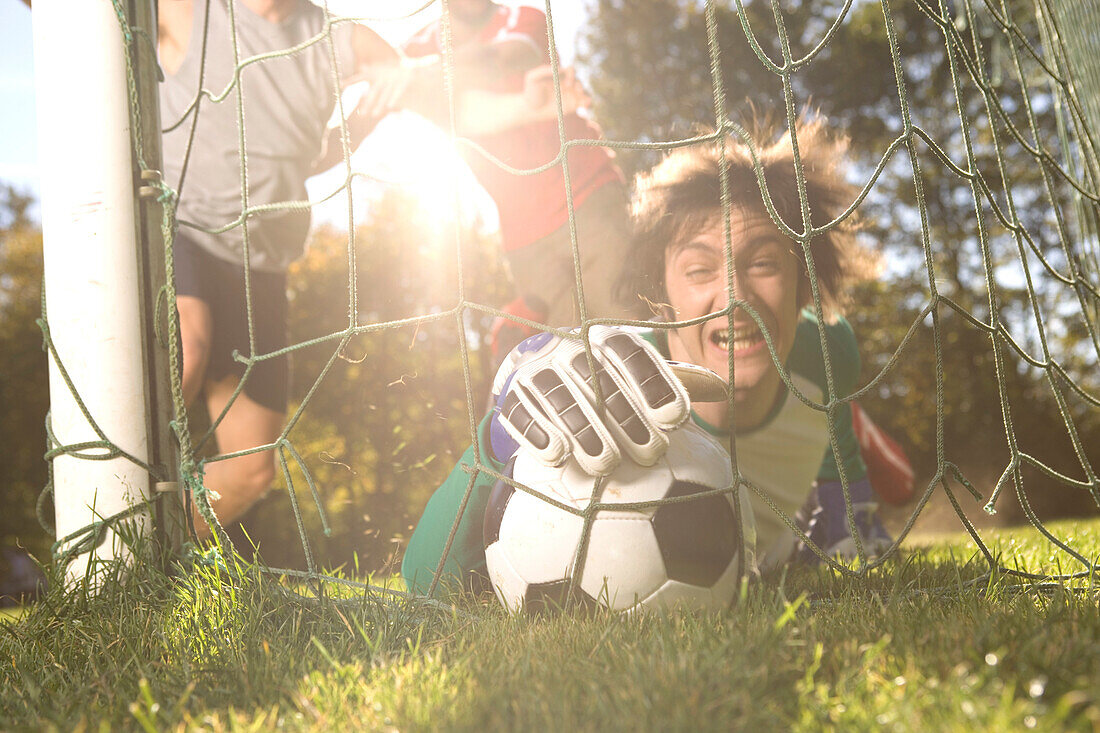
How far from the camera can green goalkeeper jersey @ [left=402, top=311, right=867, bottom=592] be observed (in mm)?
1395

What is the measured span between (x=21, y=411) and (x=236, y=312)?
9.75 feet

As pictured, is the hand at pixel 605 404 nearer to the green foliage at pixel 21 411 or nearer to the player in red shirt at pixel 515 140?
the player in red shirt at pixel 515 140

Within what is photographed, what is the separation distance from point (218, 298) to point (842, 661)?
216 cm

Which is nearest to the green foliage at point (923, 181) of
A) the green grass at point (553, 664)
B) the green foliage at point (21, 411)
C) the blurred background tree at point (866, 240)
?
the blurred background tree at point (866, 240)

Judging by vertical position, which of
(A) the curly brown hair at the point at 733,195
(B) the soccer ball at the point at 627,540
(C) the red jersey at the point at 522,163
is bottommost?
(B) the soccer ball at the point at 627,540

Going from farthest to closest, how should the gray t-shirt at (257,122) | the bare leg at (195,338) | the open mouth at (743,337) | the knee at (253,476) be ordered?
the gray t-shirt at (257,122) → the knee at (253,476) → the bare leg at (195,338) → the open mouth at (743,337)

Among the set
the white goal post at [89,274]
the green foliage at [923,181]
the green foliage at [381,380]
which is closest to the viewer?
the white goal post at [89,274]

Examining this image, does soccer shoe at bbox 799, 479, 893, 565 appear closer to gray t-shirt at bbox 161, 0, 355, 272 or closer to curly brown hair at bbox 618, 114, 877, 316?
curly brown hair at bbox 618, 114, 877, 316

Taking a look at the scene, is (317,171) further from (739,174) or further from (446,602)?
(446,602)

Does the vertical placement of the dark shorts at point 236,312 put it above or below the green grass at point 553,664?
above

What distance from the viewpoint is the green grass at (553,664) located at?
721 mm

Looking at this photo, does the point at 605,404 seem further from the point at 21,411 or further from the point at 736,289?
the point at 21,411

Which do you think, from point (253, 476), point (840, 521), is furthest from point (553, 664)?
point (840, 521)

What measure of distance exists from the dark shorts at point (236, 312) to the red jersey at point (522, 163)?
78cm
